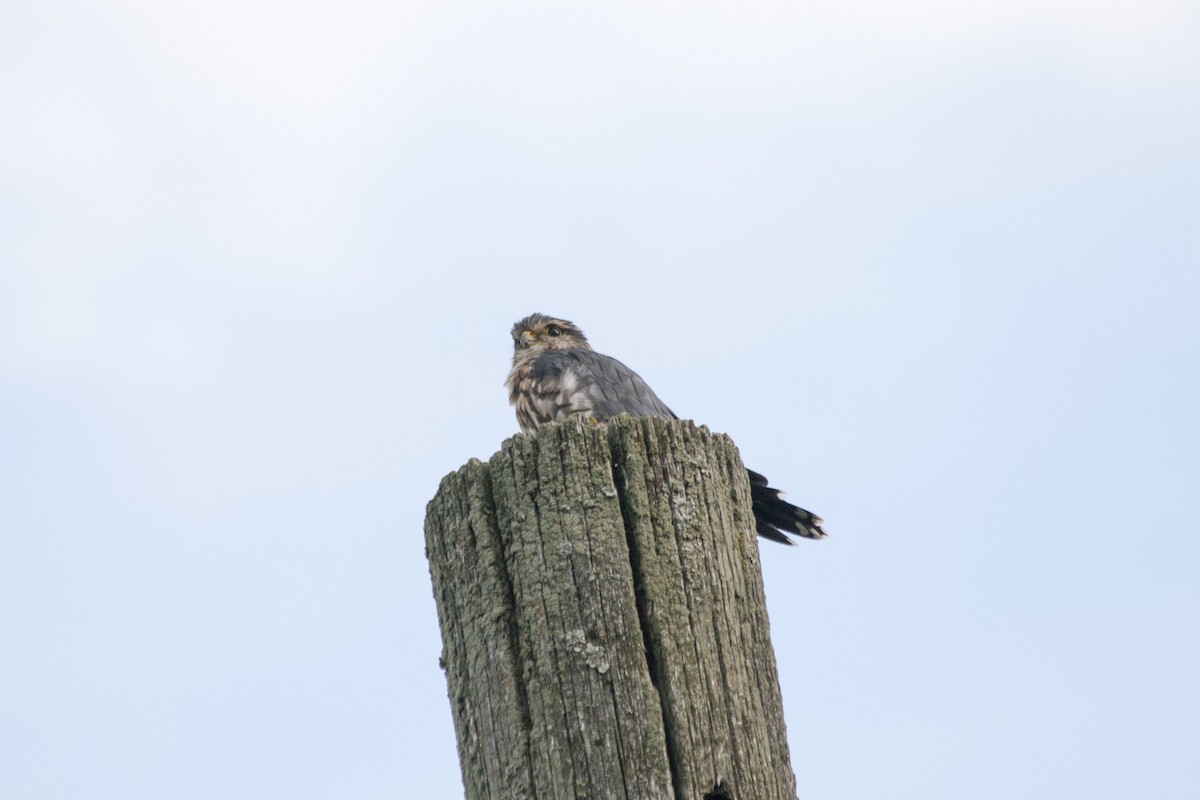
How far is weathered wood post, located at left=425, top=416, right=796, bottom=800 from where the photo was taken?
94.8 inches

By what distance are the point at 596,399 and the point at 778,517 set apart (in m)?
1.13

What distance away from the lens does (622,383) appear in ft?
20.9

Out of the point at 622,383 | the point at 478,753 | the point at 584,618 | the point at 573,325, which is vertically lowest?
the point at 478,753

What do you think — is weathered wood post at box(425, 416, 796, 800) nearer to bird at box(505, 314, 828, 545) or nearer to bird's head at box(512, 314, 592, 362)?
bird at box(505, 314, 828, 545)

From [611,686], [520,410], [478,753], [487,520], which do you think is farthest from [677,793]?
[520,410]

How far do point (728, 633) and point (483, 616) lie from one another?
1.68 feet

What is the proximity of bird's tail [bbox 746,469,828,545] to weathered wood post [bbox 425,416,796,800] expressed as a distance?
272cm

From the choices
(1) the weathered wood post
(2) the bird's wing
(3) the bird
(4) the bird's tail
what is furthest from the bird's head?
(1) the weathered wood post

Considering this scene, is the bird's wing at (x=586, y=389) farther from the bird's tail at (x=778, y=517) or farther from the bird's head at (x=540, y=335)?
the bird's head at (x=540, y=335)

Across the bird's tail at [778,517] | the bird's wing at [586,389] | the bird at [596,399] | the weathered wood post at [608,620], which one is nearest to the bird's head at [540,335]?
the bird at [596,399]

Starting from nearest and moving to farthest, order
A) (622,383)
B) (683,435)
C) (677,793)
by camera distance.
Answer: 1. (677,793)
2. (683,435)
3. (622,383)

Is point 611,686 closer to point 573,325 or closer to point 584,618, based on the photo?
point 584,618

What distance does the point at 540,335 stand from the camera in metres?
8.58

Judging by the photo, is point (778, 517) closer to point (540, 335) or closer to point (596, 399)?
point (596, 399)
